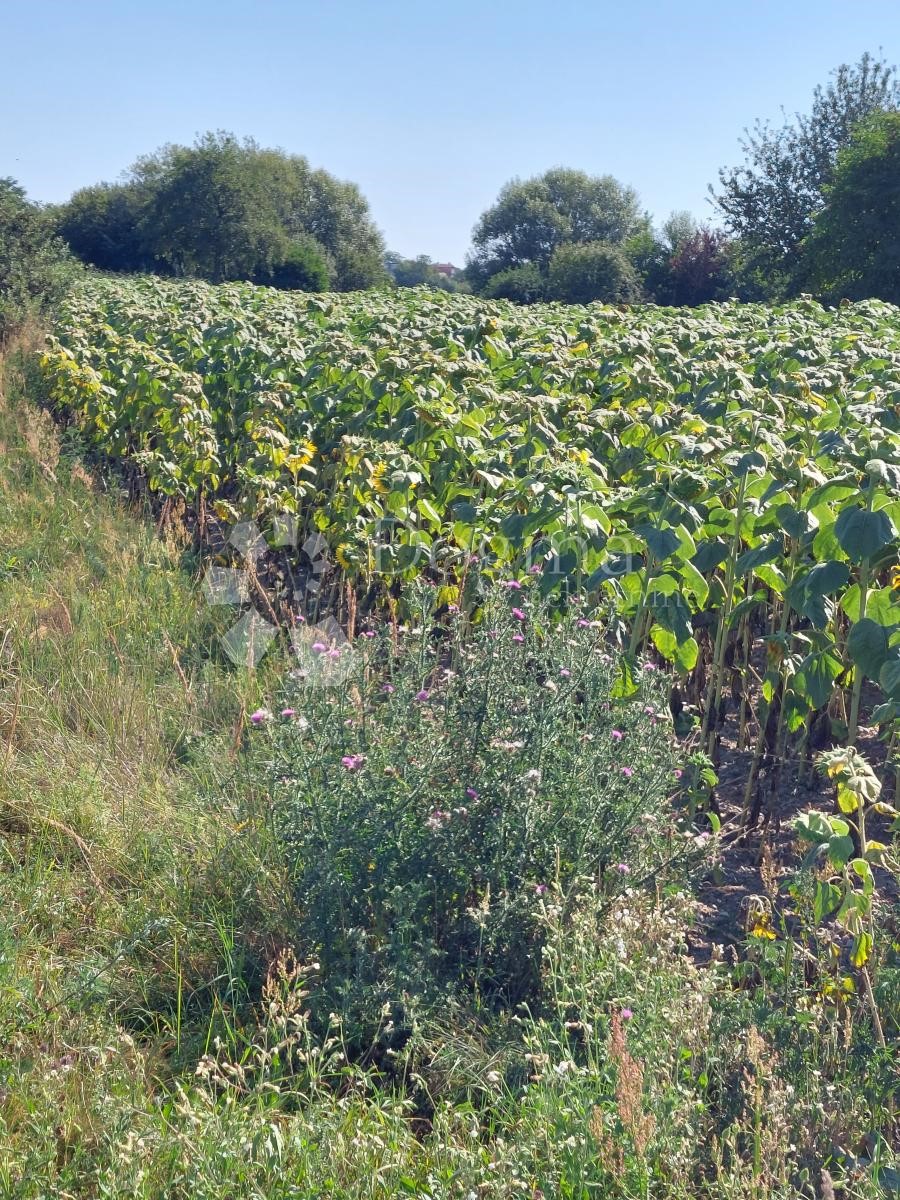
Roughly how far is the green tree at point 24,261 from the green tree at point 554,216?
156 ft

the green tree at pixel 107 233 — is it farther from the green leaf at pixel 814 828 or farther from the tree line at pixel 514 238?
the green leaf at pixel 814 828

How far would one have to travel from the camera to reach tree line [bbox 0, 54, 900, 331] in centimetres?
2639

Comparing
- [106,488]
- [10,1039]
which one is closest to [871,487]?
[10,1039]

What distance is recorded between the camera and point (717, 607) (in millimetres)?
4289

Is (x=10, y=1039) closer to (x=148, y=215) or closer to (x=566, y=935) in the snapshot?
(x=566, y=935)

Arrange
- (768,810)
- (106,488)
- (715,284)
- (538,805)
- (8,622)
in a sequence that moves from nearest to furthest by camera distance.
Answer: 1. (538,805)
2. (768,810)
3. (8,622)
4. (106,488)
5. (715,284)

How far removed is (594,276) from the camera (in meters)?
37.6

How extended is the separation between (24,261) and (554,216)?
2159 inches

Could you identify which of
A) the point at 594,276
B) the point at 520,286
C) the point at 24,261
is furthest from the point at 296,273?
the point at 24,261

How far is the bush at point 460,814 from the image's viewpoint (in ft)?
9.14

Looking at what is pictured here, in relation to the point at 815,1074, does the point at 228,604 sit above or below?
above

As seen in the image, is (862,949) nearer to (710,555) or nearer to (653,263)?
(710,555)

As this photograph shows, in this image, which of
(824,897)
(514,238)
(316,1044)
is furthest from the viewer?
(514,238)

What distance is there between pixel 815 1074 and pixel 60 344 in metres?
10.4
